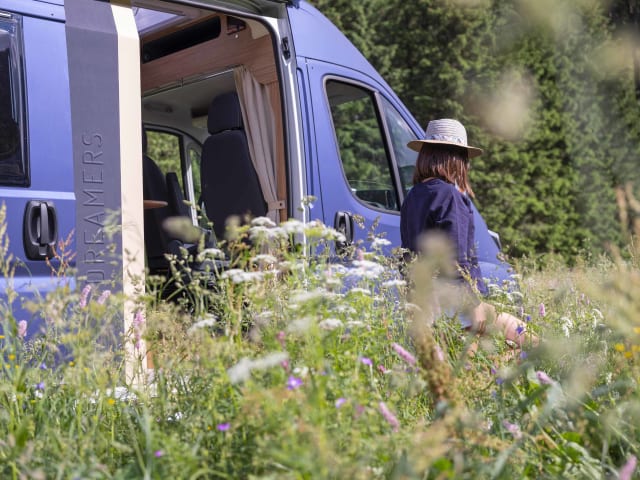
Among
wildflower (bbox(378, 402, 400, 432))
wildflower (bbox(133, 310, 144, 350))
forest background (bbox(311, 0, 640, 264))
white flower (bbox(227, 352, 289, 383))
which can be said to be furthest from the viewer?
forest background (bbox(311, 0, 640, 264))

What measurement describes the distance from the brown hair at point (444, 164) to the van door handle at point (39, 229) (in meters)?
1.81

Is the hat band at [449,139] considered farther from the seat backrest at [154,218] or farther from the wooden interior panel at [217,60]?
the seat backrest at [154,218]

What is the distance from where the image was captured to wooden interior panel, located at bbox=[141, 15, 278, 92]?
553 centimetres

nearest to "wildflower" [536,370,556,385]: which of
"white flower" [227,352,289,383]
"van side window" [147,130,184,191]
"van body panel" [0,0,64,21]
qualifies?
"white flower" [227,352,289,383]

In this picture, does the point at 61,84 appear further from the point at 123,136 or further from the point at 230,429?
the point at 230,429

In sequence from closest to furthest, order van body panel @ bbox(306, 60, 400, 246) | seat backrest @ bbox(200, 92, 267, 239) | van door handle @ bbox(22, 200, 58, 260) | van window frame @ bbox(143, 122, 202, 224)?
1. van door handle @ bbox(22, 200, 58, 260)
2. van body panel @ bbox(306, 60, 400, 246)
3. seat backrest @ bbox(200, 92, 267, 239)
4. van window frame @ bbox(143, 122, 202, 224)

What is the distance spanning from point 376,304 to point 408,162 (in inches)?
106

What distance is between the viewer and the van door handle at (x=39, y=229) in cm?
370

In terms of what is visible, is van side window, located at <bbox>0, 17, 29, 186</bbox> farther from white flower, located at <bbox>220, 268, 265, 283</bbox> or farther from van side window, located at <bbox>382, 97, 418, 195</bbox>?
van side window, located at <bbox>382, 97, 418, 195</bbox>

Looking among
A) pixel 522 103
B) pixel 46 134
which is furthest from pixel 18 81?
pixel 522 103

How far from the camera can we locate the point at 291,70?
5.04 m

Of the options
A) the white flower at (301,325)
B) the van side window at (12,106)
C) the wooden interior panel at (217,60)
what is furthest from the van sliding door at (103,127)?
the white flower at (301,325)

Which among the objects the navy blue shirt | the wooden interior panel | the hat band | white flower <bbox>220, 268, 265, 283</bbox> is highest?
the wooden interior panel

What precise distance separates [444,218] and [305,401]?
86.2 inches
